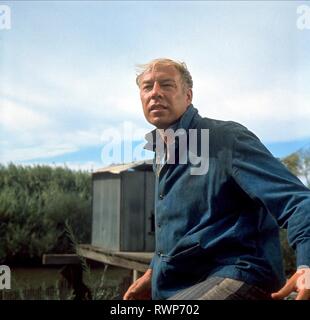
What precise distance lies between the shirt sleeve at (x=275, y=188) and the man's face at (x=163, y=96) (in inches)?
7.5

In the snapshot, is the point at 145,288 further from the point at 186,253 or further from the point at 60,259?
the point at 60,259

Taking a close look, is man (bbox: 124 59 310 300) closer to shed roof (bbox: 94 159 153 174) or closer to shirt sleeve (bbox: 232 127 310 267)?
shirt sleeve (bbox: 232 127 310 267)

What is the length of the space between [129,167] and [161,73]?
16.5 inches

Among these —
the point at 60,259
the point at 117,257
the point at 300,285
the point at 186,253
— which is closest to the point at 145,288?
the point at 186,253

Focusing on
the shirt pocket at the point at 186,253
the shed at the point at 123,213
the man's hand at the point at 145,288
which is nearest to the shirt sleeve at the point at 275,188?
the shirt pocket at the point at 186,253

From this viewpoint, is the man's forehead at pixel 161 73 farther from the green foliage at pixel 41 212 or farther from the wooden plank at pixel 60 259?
the wooden plank at pixel 60 259

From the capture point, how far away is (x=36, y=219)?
1.84 metres

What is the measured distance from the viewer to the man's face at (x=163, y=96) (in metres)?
1.20

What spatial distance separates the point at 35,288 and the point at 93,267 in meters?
0.38

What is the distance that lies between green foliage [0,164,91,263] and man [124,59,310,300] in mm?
581

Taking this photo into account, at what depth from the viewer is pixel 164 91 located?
1203mm

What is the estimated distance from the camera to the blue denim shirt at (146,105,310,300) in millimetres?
983

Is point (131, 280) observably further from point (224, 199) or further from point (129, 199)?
point (224, 199)
